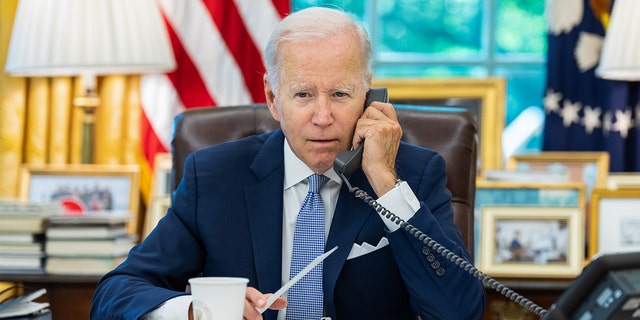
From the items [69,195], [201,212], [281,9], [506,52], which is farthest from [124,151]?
[506,52]

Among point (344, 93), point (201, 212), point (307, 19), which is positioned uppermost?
point (307, 19)

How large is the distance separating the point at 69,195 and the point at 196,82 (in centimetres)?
66

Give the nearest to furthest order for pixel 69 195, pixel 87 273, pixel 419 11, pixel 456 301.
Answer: pixel 456 301
pixel 87 273
pixel 69 195
pixel 419 11

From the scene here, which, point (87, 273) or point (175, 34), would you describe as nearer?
point (87, 273)

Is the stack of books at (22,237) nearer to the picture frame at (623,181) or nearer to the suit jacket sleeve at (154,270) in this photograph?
the suit jacket sleeve at (154,270)

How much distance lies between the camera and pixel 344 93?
1.91 metres

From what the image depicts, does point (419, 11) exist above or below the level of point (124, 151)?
above

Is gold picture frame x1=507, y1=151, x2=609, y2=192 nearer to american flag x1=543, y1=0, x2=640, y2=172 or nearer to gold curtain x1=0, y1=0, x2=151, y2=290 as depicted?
american flag x1=543, y1=0, x2=640, y2=172

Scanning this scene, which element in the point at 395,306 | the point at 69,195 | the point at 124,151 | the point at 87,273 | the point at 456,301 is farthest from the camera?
the point at 124,151

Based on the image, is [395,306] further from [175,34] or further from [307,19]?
[175,34]

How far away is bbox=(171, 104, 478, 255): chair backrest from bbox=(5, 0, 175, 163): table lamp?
745mm

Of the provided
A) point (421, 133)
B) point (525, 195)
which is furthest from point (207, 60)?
point (421, 133)

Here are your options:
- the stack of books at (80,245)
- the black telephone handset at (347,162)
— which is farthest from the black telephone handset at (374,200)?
the stack of books at (80,245)

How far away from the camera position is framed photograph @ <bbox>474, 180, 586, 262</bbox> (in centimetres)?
289
